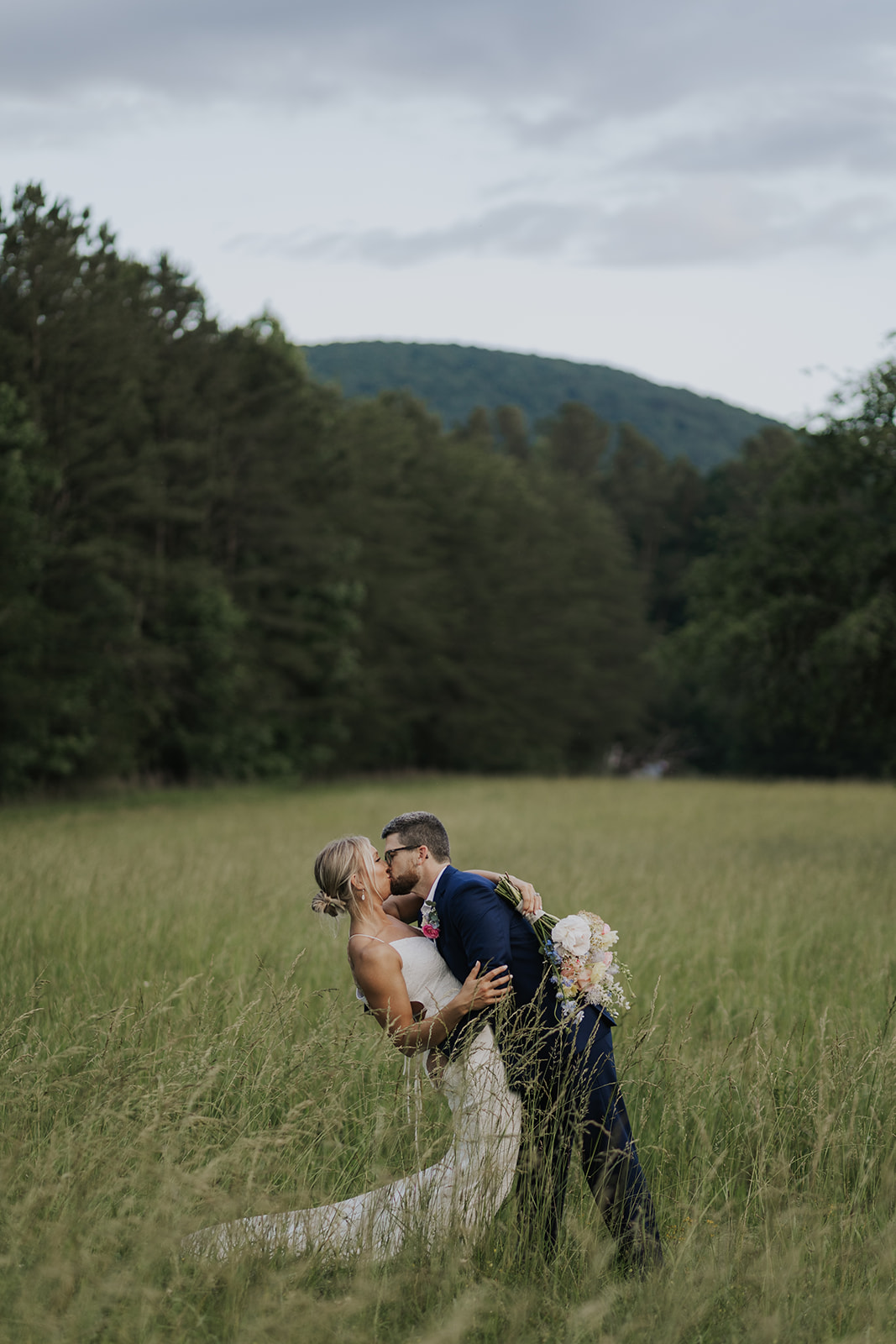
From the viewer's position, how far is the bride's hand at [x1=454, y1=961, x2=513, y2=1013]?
3740 millimetres

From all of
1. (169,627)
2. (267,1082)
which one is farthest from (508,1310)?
(169,627)

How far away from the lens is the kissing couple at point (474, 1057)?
3686 millimetres

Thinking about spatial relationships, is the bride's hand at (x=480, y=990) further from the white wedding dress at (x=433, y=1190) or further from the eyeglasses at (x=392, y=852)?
the eyeglasses at (x=392, y=852)

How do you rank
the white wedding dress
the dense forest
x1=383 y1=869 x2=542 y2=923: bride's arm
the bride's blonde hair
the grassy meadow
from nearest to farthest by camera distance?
the grassy meadow
the white wedding dress
the bride's blonde hair
x1=383 y1=869 x2=542 y2=923: bride's arm
the dense forest

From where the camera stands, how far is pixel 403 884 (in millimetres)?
4094

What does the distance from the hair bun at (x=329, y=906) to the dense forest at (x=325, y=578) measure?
505 inches

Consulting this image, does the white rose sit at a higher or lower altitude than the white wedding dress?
higher

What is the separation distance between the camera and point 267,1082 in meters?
4.57

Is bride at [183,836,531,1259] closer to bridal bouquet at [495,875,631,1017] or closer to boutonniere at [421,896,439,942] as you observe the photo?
boutonniere at [421,896,439,942]

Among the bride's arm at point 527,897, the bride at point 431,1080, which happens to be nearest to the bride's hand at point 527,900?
the bride's arm at point 527,897

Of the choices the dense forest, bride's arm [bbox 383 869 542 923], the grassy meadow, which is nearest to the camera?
the grassy meadow

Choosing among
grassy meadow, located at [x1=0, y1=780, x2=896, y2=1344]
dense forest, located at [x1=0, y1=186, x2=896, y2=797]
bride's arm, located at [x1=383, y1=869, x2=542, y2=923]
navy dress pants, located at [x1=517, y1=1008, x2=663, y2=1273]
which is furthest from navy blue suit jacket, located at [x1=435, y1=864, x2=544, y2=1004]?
dense forest, located at [x1=0, y1=186, x2=896, y2=797]

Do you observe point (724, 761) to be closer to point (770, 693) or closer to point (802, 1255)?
point (770, 693)

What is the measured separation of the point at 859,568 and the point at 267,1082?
564 inches
